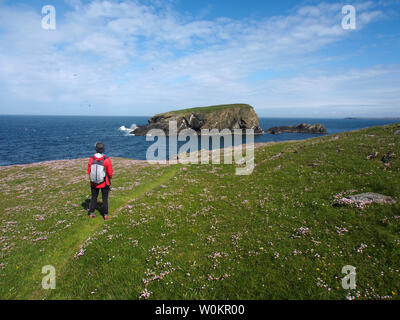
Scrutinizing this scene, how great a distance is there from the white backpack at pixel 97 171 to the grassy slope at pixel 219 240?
3551 millimetres

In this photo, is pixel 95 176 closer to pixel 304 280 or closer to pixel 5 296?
pixel 5 296

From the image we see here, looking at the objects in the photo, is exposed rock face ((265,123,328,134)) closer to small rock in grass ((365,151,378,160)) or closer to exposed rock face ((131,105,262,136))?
exposed rock face ((131,105,262,136))

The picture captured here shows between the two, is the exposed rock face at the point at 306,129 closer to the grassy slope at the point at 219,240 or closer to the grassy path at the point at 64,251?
the grassy slope at the point at 219,240

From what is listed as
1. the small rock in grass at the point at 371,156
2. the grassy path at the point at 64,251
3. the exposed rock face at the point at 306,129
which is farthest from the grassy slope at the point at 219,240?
the exposed rock face at the point at 306,129

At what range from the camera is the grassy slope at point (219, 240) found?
27.0 ft

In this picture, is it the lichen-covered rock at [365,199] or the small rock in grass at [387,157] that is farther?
the small rock in grass at [387,157]

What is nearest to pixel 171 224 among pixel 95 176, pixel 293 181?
pixel 95 176

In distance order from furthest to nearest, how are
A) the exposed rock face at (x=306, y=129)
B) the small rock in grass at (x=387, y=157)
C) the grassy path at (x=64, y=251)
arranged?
the exposed rock face at (x=306, y=129)
the small rock in grass at (x=387, y=157)
the grassy path at (x=64, y=251)

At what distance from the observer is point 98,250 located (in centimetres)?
1138

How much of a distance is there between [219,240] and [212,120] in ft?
513

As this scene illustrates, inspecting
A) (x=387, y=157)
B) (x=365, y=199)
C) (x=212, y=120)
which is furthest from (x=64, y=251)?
(x=212, y=120)

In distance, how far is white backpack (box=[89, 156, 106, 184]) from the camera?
1384 centimetres

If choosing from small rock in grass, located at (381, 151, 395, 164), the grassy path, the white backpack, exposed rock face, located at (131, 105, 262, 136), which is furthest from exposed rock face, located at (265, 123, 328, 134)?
the grassy path
